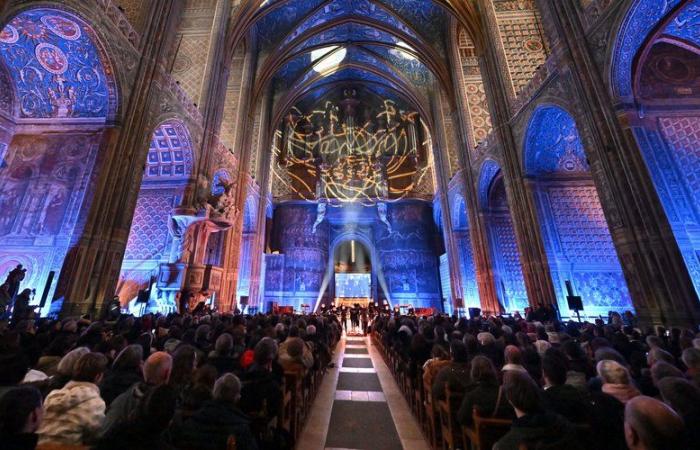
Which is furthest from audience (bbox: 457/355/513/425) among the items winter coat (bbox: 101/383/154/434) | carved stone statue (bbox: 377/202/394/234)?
carved stone statue (bbox: 377/202/394/234)

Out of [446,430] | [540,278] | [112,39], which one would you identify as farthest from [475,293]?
[112,39]

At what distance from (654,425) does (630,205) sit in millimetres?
6655

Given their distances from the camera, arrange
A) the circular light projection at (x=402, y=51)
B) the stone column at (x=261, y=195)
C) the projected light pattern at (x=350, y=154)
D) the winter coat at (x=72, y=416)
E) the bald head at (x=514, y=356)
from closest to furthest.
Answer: the winter coat at (x=72, y=416)
the bald head at (x=514, y=356)
the stone column at (x=261, y=195)
the circular light projection at (x=402, y=51)
the projected light pattern at (x=350, y=154)

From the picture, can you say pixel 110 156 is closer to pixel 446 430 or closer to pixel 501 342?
pixel 446 430

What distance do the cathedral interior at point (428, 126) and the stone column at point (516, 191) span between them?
0.22ft

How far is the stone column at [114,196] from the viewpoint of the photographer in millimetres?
A: 5867

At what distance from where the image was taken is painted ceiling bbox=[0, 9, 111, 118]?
612 centimetres

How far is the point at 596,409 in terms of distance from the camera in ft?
5.82

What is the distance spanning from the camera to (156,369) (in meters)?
1.98

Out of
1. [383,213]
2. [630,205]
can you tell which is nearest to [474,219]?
[630,205]

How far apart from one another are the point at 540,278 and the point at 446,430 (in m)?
7.86

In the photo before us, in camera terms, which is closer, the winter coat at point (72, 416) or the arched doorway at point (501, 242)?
the winter coat at point (72, 416)

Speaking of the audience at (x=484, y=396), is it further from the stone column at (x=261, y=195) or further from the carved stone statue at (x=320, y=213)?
the carved stone statue at (x=320, y=213)

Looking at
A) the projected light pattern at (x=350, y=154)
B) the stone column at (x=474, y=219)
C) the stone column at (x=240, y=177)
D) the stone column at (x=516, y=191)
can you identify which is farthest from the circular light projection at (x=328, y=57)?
the stone column at (x=516, y=191)
